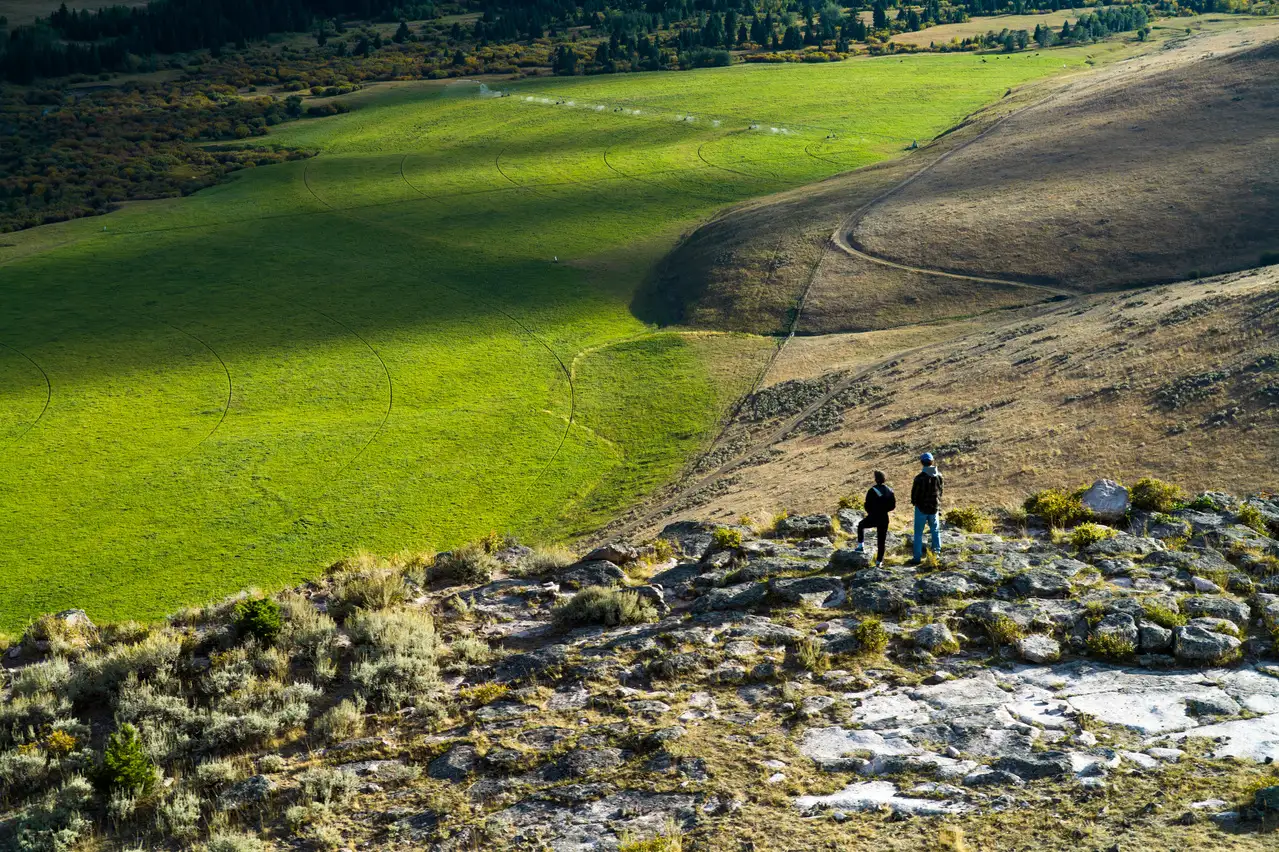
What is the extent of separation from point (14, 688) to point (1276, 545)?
24.0 metres

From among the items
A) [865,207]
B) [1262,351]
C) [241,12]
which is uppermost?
[241,12]

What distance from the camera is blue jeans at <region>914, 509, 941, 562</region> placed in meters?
21.2

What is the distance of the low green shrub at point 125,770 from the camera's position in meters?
15.1

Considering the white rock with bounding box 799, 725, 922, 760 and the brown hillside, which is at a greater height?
the brown hillside

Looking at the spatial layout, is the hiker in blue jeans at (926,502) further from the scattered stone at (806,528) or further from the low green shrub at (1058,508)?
the low green shrub at (1058,508)

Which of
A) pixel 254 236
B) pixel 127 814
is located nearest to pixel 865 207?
pixel 254 236

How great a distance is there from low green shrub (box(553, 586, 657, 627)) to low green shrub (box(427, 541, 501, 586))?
3.35m

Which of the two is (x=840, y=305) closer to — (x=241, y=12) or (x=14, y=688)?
(x=14, y=688)

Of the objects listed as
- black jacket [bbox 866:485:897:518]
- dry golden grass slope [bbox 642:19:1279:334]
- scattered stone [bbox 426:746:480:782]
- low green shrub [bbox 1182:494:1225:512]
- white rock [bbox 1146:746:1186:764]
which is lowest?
scattered stone [bbox 426:746:480:782]

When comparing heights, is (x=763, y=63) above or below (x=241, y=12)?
below

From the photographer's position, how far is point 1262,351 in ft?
107

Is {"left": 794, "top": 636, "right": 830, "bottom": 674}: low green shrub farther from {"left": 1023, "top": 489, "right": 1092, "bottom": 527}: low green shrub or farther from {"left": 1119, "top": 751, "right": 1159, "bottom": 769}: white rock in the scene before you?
{"left": 1023, "top": 489, "right": 1092, "bottom": 527}: low green shrub

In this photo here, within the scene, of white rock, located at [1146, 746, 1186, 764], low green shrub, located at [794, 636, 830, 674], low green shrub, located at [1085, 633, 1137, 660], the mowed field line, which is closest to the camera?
white rock, located at [1146, 746, 1186, 764]

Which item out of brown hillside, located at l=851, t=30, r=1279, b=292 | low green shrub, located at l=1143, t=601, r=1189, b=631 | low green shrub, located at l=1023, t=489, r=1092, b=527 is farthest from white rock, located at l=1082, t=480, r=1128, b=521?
brown hillside, located at l=851, t=30, r=1279, b=292
